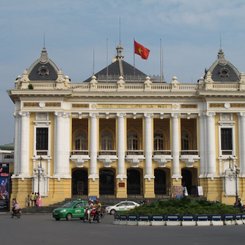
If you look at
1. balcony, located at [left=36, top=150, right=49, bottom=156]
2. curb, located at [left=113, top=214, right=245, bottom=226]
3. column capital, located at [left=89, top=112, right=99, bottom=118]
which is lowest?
curb, located at [left=113, top=214, right=245, bottom=226]

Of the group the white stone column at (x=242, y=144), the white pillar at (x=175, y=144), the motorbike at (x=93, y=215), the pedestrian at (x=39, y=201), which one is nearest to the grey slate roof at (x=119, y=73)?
the white pillar at (x=175, y=144)

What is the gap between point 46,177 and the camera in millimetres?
59750

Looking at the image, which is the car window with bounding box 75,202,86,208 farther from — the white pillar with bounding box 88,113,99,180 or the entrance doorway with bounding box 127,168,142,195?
the entrance doorway with bounding box 127,168,142,195

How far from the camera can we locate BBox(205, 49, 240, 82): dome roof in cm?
6375

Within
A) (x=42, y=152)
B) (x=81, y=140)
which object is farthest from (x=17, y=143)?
(x=81, y=140)

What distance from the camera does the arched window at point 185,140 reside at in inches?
2608

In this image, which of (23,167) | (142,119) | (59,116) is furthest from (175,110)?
(23,167)

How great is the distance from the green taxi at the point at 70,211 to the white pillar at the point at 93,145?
17.9 m

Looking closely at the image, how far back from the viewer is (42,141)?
200 ft

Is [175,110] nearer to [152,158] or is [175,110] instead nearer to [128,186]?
[152,158]

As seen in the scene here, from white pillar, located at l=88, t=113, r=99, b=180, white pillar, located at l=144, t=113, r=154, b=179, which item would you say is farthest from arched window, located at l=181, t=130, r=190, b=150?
white pillar, located at l=88, t=113, r=99, b=180

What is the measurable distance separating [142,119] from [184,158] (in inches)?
249

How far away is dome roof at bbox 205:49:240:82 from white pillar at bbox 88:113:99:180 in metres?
13.9

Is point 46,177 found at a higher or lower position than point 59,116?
lower
